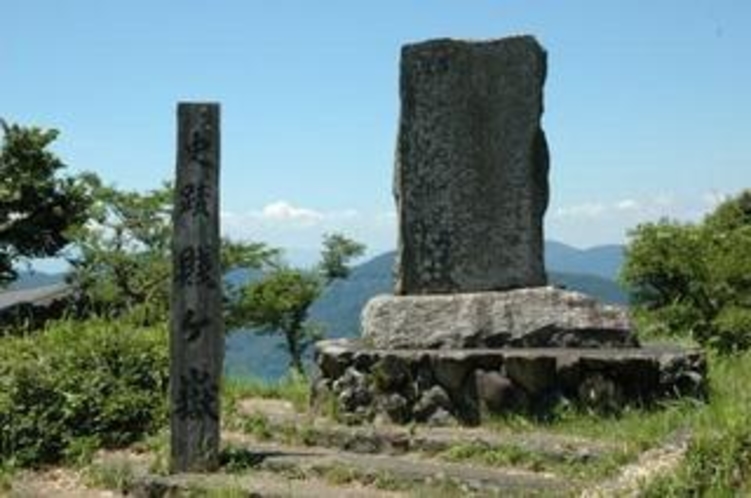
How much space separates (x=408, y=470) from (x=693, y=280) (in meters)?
13.4

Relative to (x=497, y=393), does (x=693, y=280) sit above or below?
above

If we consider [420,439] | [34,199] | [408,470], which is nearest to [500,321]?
[420,439]

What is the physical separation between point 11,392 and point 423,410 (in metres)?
3.53

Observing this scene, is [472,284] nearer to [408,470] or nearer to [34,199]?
[408,470]

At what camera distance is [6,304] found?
60.4 feet

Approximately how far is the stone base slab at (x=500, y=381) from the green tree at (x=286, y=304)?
47.9 feet

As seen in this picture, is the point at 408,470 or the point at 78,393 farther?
the point at 78,393

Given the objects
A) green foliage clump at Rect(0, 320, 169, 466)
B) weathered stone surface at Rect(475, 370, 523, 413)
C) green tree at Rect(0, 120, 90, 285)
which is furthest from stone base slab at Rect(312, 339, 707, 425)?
green tree at Rect(0, 120, 90, 285)

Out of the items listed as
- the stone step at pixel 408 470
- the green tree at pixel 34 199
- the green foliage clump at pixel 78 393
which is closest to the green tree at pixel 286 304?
the green tree at pixel 34 199

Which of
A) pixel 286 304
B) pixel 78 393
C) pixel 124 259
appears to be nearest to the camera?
pixel 78 393

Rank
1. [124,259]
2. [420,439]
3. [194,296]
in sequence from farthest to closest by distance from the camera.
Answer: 1. [124,259]
2. [420,439]
3. [194,296]

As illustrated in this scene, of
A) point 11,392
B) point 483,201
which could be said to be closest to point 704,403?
point 483,201

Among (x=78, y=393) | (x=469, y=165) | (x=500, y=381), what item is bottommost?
(x=78, y=393)

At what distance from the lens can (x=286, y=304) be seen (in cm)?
2527
